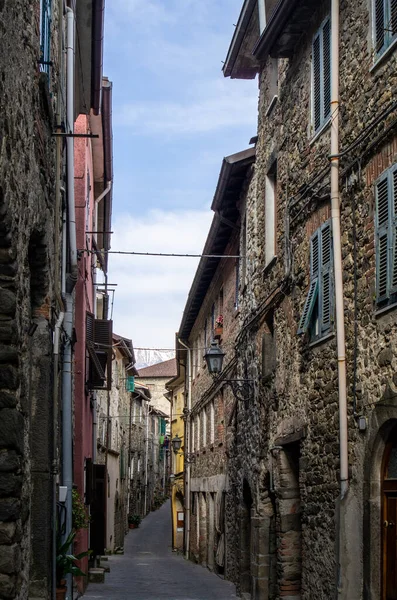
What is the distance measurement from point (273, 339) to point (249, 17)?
5.75 meters

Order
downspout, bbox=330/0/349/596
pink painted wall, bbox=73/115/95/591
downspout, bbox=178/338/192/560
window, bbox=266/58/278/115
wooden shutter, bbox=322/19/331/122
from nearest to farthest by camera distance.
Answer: downspout, bbox=330/0/349/596, wooden shutter, bbox=322/19/331/122, window, bbox=266/58/278/115, pink painted wall, bbox=73/115/95/591, downspout, bbox=178/338/192/560

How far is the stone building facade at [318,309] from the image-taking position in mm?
8977

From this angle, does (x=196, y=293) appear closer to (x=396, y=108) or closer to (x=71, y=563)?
(x=71, y=563)

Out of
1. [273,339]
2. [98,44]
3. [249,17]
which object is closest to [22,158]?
[98,44]

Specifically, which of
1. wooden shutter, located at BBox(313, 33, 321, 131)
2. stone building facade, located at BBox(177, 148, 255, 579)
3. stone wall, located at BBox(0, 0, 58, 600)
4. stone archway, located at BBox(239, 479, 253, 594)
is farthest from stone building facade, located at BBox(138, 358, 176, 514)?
stone wall, located at BBox(0, 0, 58, 600)

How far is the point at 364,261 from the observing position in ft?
31.2

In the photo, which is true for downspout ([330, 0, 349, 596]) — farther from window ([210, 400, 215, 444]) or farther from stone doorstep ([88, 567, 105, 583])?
window ([210, 400, 215, 444])

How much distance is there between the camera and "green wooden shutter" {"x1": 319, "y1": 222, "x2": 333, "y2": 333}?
1060cm

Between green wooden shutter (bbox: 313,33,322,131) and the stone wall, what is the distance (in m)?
3.99

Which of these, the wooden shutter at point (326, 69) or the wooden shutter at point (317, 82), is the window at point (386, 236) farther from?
the wooden shutter at point (317, 82)

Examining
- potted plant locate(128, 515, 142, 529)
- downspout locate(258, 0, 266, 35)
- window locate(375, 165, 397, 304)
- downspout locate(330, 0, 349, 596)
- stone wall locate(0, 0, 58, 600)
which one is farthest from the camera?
potted plant locate(128, 515, 142, 529)

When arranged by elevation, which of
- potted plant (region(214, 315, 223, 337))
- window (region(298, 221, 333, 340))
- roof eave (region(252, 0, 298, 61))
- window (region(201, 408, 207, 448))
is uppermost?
roof eave (region(252, 0, 298, 61))

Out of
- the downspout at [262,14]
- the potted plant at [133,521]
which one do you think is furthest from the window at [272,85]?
the potted plant at [133,521]

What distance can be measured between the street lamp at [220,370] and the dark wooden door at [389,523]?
6.80 m
